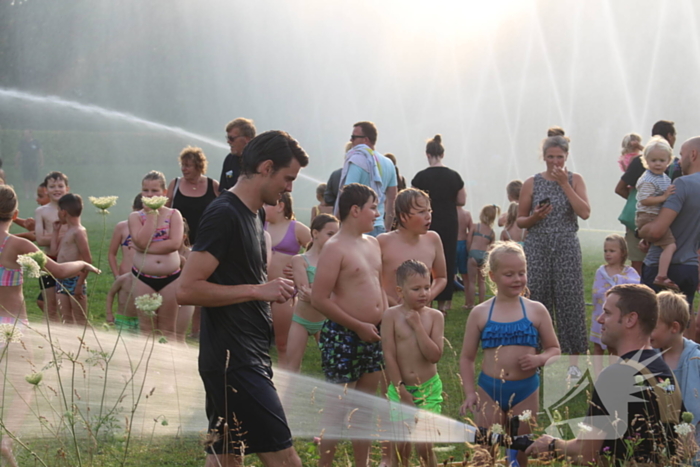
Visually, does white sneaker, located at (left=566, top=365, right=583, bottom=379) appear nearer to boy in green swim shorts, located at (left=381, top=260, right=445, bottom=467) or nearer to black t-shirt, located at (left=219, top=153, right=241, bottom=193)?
boy in green swim shorts, located at (left=381, top=260, right=445, bottom=467)

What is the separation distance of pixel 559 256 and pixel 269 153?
3589 mm

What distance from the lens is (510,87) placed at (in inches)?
1024

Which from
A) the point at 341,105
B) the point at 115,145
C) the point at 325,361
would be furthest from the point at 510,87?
the point at 325,361

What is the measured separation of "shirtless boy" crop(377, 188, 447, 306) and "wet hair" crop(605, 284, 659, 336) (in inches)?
60.7

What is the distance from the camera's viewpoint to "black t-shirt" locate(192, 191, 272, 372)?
303 cm

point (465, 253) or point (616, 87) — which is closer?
point (465, 253)

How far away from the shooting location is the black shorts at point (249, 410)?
3.03 metres

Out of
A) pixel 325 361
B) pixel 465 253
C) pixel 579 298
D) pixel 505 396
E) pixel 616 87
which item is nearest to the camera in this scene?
pixel 505 396

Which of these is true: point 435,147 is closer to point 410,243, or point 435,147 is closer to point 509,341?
point 410,243

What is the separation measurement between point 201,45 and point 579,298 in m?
26.1

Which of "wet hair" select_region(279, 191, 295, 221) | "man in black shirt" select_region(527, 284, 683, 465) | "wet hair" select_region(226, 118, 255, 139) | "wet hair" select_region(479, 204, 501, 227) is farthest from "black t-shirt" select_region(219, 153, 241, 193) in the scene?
"wet hair" select_region(479, 204, 501, 227)

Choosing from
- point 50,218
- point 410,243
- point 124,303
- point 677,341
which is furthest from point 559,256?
point 50,218

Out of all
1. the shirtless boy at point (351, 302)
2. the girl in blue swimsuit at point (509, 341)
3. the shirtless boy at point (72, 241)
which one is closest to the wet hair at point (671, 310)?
the girl in blue swimsuit at point (509, 341)

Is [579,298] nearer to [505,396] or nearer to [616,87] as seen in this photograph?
[505,396]
